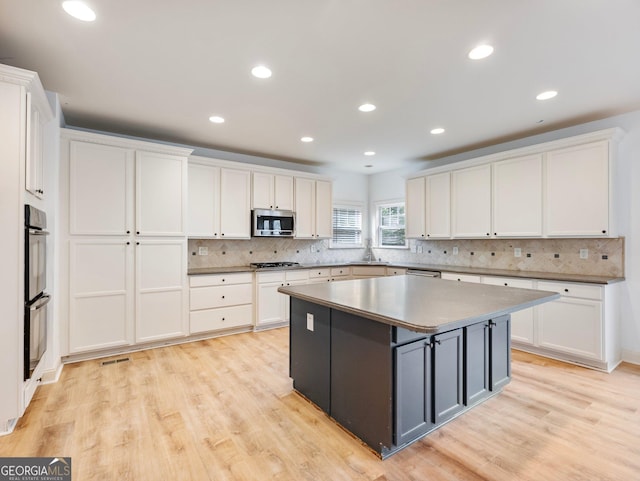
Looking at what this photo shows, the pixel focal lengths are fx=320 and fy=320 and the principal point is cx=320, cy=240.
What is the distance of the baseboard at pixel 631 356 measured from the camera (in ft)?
11.1

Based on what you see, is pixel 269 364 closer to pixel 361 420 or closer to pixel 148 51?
pixel 361 420

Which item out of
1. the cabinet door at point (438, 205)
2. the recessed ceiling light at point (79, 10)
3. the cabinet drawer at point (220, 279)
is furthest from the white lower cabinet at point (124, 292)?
the cabinet door at point (438, 205)

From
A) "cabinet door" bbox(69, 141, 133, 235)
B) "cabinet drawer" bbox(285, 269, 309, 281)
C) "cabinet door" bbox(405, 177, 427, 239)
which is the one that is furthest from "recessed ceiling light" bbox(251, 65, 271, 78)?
"cabinet door" bbox(405, 177, 427, 239)

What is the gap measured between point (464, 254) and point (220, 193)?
3772mm

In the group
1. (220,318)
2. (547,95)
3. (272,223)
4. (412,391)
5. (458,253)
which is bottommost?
(220,318)

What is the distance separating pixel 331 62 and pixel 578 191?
10.00 feet

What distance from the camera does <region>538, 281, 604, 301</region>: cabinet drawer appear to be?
3193 mm

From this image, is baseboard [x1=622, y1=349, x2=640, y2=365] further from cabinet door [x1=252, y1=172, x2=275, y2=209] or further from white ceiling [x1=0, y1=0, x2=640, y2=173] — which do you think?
cabinet door [x1=252, y1=172, x2=275, y2=209]

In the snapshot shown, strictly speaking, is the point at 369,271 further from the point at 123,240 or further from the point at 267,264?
the point at 123,240

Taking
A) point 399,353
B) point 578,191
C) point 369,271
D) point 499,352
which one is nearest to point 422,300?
point 399,353

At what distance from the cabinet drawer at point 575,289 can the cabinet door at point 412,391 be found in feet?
7.70

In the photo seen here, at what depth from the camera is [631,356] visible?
3.41 meters

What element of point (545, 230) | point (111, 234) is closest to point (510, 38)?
point (545, 230)

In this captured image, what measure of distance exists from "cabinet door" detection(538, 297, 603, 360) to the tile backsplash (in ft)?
2.09
